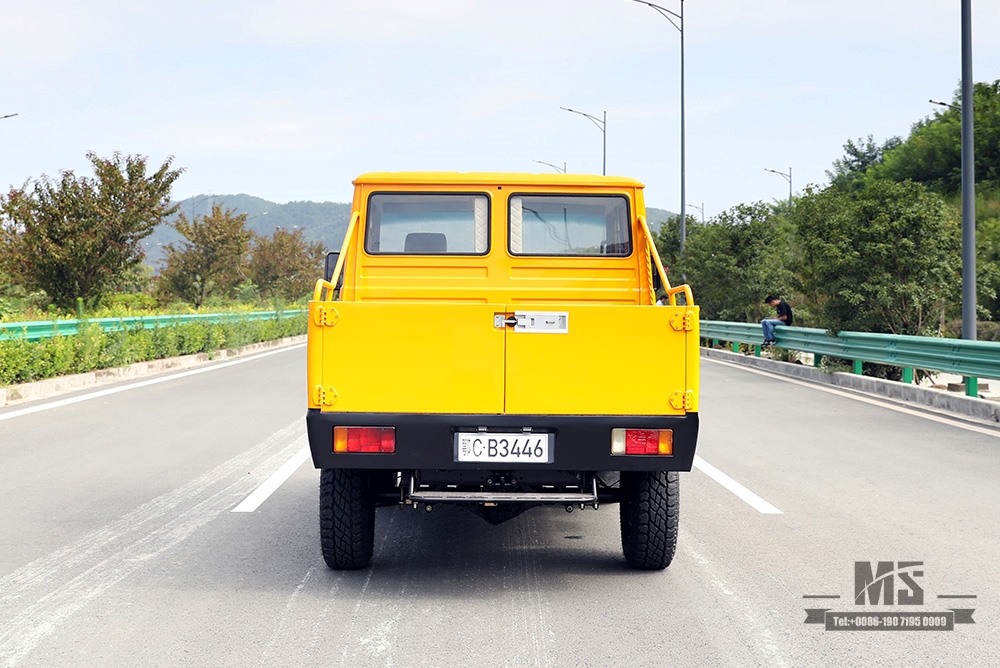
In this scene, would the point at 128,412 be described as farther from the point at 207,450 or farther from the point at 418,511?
the point at 418,511

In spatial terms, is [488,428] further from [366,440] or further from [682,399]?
[682,399]

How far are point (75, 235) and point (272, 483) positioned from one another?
1925cm

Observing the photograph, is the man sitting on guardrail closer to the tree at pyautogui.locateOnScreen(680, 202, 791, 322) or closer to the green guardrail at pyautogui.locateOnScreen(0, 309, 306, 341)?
the tree at pyautogui.locateOnScreen(680, 202, 791, 322)

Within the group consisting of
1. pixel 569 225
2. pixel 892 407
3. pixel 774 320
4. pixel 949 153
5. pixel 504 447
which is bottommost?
pixel 892 407

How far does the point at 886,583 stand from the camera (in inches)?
217

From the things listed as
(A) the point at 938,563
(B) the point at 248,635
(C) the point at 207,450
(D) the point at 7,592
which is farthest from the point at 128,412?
(A) the point at 938,563

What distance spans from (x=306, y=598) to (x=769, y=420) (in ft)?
28.6

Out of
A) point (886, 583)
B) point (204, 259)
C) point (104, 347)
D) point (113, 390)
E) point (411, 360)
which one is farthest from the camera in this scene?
point (204, 259)

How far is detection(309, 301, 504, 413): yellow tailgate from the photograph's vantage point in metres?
5.22

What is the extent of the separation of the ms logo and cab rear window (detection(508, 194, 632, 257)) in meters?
2.60

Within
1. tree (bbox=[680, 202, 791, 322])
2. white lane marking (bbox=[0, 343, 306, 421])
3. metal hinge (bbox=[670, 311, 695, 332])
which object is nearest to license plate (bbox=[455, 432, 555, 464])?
metal hinge (bbox=[670, 311, 695, 332])

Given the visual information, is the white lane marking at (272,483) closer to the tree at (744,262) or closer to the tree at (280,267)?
the tree at (744,262)

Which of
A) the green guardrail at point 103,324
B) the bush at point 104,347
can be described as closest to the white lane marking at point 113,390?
the bush at point 104,347

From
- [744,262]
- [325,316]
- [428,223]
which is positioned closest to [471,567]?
[325,316]
